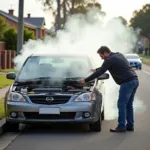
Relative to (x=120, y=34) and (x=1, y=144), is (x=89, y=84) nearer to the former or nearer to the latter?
A: (x=1, y=144)

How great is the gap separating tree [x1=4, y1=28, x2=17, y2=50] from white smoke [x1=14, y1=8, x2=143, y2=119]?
19031mm

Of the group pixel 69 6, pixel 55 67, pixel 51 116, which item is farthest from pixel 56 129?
pixel 69 6

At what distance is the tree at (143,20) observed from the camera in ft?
397

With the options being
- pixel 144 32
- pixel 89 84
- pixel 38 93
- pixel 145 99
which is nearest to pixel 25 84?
pixel 38 93

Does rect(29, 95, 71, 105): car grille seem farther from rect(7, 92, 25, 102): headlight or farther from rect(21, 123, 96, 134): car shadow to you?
rect(21, 123, 96, 134): car shadow

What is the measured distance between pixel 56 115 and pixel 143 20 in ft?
377

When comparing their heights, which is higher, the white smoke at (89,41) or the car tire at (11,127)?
the white smoke at (89,41)

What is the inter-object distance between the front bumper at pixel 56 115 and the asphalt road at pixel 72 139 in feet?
0.90

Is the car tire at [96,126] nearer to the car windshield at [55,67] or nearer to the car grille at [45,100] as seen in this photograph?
the car grille at [45,100]

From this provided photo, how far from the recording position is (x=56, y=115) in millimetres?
9078

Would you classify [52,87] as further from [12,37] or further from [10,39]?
[10,39]

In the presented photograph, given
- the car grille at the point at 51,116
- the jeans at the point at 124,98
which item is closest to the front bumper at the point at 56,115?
the car grille at the point at 51,116

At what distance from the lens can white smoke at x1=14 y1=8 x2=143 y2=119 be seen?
14.6 metres

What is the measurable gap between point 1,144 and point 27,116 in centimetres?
99
